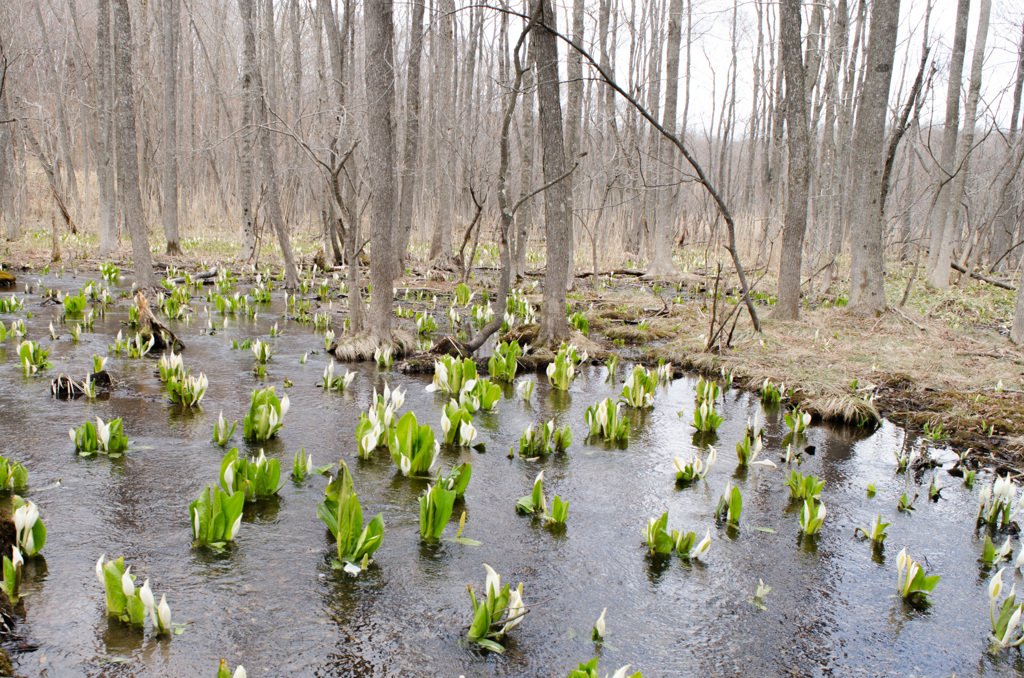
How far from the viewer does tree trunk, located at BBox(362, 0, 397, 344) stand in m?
6.95

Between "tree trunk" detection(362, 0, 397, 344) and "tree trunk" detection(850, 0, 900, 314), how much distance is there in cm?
615

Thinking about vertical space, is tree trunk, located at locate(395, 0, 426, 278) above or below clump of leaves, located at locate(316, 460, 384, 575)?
above

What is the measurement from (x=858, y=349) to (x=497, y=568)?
6236 mm

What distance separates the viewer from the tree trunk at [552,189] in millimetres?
7664

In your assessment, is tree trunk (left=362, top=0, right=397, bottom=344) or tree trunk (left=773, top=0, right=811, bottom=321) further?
tree trunk (left=773, top=0, right=811, bottom=321)

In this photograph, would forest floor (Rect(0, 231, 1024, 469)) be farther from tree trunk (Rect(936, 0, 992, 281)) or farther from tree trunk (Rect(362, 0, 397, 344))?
tree trunk (Rect(362, 0, 397, 344))

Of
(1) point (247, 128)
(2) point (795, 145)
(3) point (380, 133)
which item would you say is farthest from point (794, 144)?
(1) point (247, 128)

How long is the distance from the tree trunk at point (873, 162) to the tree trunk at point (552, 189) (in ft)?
13.3

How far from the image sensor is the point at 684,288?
14.0 meters

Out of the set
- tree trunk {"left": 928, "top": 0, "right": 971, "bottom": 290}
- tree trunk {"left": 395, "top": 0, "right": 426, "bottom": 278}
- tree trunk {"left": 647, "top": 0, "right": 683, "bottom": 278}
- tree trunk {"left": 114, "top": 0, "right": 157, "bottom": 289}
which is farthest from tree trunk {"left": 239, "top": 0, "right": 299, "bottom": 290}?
tree trunk {"left": 928, "top": 0, "right": 971, "bottom": 290}

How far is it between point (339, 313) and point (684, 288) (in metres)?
7.16

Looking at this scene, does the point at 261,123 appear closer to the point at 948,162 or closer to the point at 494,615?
the point at 494,615

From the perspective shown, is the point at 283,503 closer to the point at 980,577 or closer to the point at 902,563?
the point at 902,563

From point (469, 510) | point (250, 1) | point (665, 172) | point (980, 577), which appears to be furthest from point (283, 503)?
A: point (665, 172)
